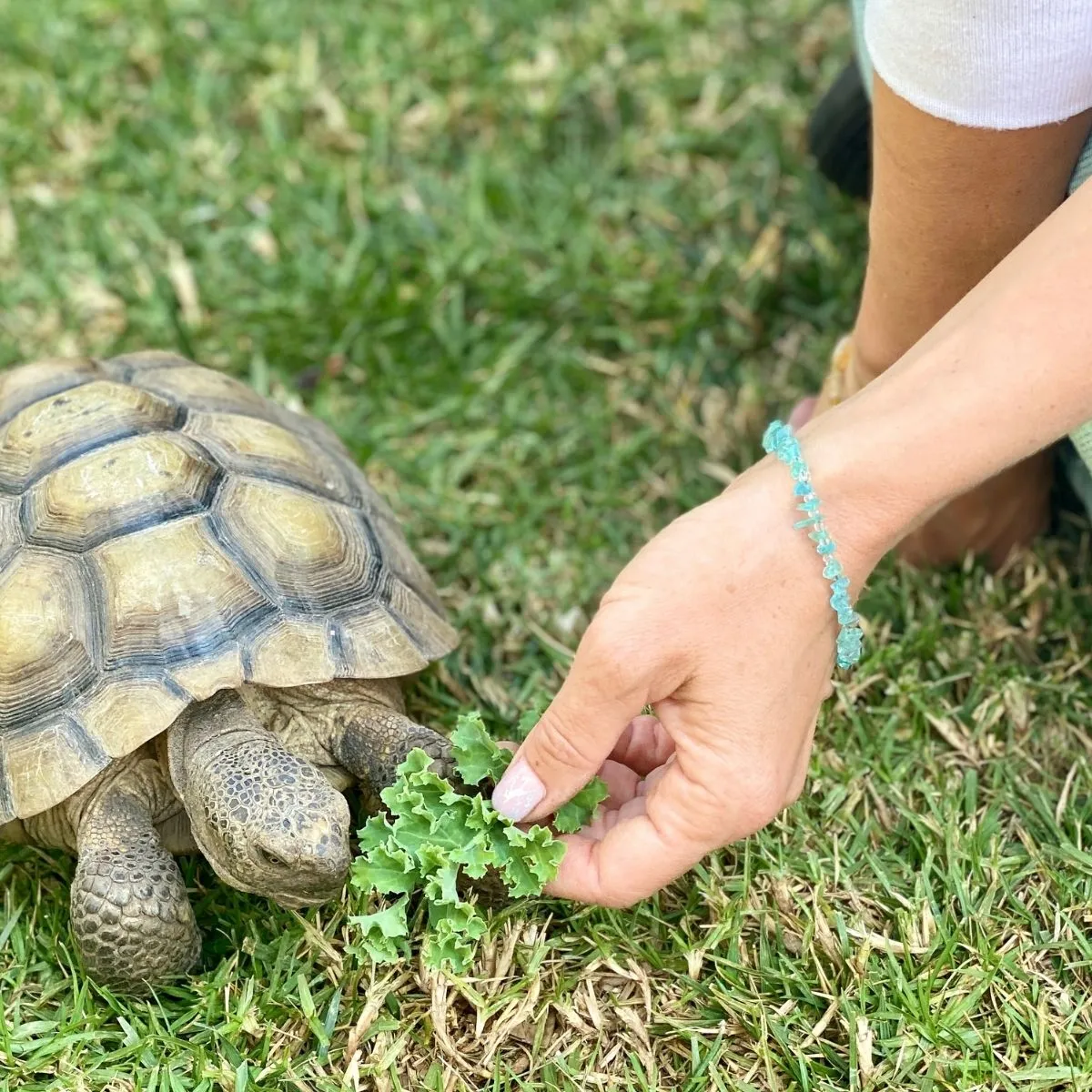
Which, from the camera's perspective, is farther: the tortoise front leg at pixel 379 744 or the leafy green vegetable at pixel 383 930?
the tortoise front leg at pixel 379 744

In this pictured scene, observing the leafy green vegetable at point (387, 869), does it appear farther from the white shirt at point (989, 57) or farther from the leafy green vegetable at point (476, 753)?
the white shirt at point (989, 57)

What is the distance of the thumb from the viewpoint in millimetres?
1726

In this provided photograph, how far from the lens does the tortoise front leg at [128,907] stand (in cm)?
192

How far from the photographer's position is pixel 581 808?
1.94 meters

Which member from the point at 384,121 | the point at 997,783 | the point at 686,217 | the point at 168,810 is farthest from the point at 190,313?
the point at 997,783

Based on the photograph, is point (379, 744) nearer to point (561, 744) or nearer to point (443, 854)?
point (443, 854)

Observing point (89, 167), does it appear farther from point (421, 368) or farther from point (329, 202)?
point (421, 368)

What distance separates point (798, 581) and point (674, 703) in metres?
0.24

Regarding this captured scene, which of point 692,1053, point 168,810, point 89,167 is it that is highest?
point 89,167

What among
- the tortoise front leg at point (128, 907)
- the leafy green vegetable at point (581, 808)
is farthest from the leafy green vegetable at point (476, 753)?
the tortoise front leg at point (128, 907)

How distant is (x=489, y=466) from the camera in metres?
3.03

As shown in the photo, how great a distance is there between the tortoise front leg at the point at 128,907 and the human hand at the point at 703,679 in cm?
56

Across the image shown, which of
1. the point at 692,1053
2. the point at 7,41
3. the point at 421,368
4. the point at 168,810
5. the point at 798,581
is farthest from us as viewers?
the point at 7,41

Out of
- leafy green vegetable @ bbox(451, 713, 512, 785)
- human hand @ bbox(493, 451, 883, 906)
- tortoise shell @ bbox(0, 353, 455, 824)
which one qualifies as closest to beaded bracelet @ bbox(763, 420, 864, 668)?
human hand @ bbox(493, 451, 883, 906)
